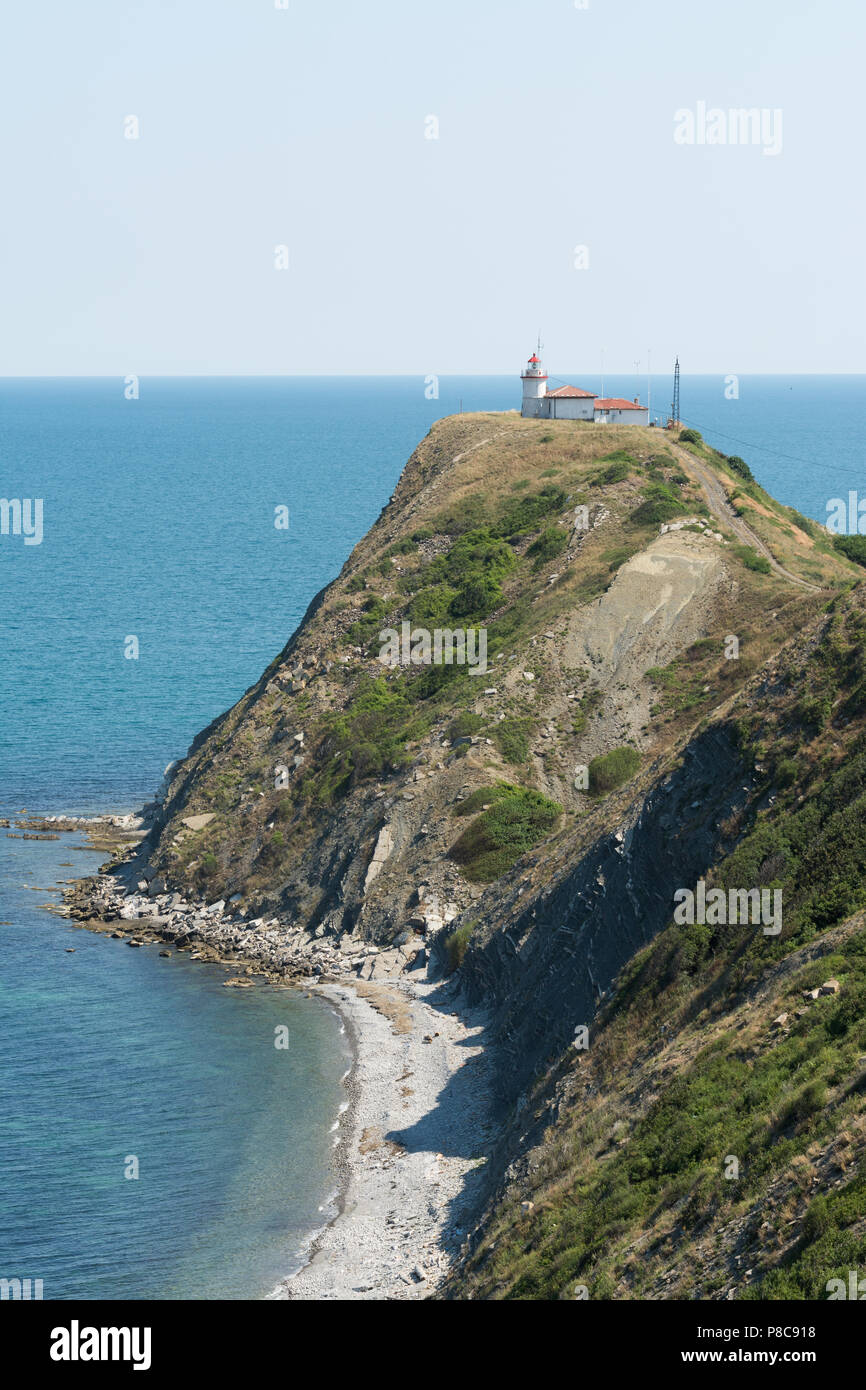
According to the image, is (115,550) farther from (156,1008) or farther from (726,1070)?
(726,1070)

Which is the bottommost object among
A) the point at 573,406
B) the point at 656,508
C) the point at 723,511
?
the point at 723,511

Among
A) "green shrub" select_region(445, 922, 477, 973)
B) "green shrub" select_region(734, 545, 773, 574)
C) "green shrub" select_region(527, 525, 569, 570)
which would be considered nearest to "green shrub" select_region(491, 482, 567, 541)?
"green shrub" select_region(527, 525, 569, 570)

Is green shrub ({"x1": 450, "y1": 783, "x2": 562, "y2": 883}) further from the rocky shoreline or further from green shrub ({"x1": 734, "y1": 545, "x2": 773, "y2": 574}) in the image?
green shrub ({"x1": 734, "y1": 545, "x2": 773, "y2": 574})

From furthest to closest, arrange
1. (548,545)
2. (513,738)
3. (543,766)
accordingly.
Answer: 1. (548,545)
2. (513,738)
3. (543,766)

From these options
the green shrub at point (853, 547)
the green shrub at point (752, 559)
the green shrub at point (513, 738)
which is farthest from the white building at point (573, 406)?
the green shrub at point (513, 738)

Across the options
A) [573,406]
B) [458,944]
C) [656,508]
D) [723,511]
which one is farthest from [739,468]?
[458,944]

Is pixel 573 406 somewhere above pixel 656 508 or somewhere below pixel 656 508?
above

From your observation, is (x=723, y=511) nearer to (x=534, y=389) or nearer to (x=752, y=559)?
(x=752, y=559)

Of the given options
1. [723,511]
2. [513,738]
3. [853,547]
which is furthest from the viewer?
[853,547]
